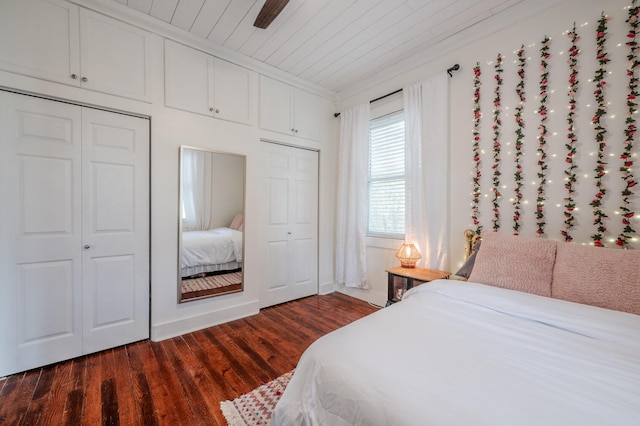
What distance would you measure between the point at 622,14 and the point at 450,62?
3.71 ft

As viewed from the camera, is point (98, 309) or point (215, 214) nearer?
point (98, 309)

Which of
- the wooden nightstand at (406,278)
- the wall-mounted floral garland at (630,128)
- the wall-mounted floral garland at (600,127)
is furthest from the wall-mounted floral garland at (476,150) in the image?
the wall-mounted floral garland at (630,128)

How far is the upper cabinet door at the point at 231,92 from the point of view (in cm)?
271

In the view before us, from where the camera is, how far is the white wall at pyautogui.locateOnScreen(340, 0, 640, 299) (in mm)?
1778

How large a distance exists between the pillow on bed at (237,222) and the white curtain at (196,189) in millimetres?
249

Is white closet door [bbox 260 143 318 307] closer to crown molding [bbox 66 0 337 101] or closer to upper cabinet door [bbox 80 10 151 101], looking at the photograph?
crown molding [bbox 66 0 337 101]

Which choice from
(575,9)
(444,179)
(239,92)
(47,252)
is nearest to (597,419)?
(444,179)

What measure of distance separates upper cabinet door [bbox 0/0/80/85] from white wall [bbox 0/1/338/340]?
9cm

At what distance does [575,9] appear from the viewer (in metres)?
1.91

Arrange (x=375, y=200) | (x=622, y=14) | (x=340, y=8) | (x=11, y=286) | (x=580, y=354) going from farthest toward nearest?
(x=375, y=200), (x=340, y=8), (x=11, y=286), (x=622, y=14), (x=580, y=354)

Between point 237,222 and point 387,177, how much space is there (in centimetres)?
183

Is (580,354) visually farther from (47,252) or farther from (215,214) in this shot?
(47,252)

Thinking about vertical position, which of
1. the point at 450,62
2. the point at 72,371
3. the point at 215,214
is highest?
the point at 450,62

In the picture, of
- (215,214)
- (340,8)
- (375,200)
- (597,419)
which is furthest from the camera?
(375,200)
